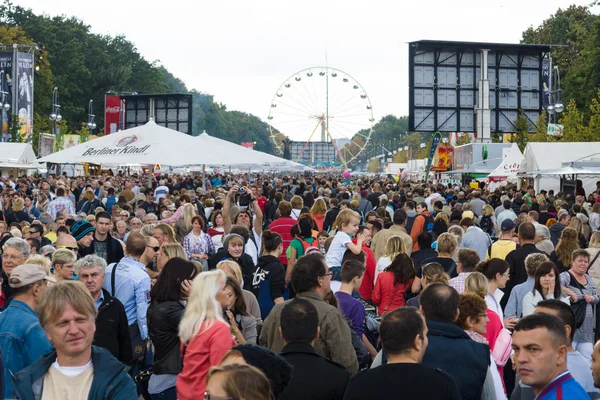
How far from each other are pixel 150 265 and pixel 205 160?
729 cm

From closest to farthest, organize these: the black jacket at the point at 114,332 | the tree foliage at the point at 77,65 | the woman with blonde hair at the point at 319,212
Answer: the black jacket at the point at 114,332 → the woman with blonde hair at the point at 319,212 → the tree foliage at the point at 77,65

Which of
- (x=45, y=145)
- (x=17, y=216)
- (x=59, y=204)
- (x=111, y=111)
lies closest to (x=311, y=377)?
(x=17, y=216)

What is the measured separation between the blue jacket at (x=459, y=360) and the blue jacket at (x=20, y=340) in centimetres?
222

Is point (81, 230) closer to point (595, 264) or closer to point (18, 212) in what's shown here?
point (18, 212)

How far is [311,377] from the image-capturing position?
4559mm

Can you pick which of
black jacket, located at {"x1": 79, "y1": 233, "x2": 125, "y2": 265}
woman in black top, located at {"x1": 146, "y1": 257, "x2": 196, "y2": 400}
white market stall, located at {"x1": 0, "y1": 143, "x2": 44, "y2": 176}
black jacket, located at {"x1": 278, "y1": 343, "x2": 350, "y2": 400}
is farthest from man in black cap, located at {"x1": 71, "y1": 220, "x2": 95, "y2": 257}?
white market stall, located at {"x1": 0, "y1": 143, "x2": 44, "y2": 176}

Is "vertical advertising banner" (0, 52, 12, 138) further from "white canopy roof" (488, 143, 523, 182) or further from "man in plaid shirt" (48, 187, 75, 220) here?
"man in plaid shirt" (48, 187, 75, 220)

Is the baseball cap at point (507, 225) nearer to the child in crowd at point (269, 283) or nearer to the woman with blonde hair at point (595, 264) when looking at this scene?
the woman with blonde hair at point (595, 264)

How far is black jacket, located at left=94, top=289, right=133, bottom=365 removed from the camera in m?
6.42

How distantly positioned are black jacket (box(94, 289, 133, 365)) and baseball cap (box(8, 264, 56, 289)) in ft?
2.97

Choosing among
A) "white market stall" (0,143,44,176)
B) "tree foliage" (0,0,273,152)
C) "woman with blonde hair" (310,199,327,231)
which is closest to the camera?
"woman with blonde hair" (310,199,327,231)

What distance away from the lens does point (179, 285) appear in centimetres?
602

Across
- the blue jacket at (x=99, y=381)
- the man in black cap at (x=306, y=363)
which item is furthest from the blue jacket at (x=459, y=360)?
the blue jacket at (x=99, y=381)

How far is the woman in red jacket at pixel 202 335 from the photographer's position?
5105 mm
